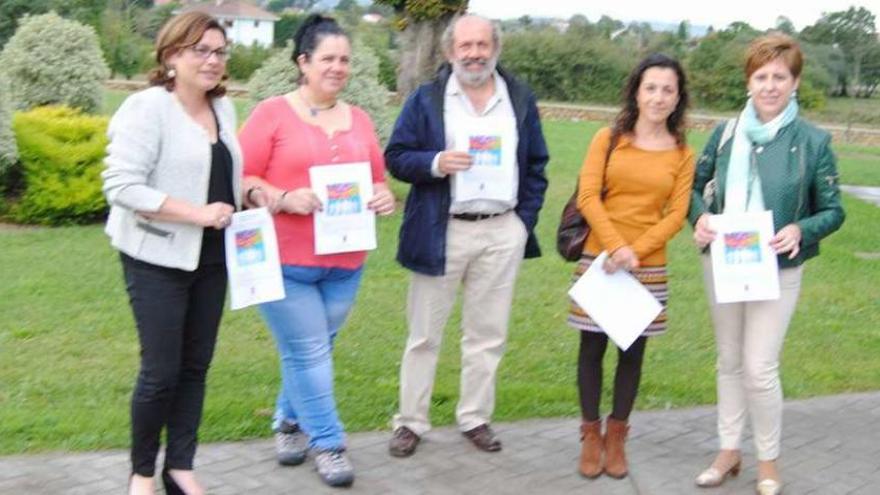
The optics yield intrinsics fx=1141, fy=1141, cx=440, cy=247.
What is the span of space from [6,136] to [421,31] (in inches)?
181

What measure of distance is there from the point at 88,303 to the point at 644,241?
183 inches

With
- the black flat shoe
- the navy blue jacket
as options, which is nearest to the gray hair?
the navy blue jacket

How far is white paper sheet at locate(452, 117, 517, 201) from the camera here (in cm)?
497

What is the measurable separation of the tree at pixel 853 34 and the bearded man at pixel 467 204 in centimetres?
3179

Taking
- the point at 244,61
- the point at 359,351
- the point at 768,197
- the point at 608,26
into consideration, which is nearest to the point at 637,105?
the point at 768,197

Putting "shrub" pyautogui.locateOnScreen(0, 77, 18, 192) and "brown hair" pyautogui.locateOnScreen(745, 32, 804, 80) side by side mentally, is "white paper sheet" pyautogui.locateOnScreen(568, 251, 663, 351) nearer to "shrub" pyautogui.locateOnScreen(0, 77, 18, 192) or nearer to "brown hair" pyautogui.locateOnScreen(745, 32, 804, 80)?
"brown hair" pyautogui.locateOnScreen(745, 32, 804, 80)

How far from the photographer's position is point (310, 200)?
15.0ft

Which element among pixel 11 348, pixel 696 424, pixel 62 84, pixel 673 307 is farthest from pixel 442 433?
pixel 62 84

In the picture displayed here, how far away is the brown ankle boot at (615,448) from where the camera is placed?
5102 mm

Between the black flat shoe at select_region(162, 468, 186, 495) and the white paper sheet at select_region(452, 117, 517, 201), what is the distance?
5.53 feet

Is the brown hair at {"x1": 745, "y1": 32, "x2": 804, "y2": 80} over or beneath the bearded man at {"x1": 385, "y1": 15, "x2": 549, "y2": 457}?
over

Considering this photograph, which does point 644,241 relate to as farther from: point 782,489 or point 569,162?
point 569,162

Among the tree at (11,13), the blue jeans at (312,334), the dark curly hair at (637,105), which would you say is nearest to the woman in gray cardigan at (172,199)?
the blue jeans at (312,334)

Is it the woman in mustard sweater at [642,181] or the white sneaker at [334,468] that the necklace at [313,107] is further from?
the white sneaker at [334,468]
